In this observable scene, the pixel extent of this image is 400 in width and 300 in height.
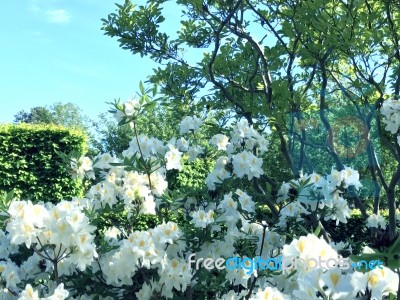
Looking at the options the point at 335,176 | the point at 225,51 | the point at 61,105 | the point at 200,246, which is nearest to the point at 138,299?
the point at 200,246

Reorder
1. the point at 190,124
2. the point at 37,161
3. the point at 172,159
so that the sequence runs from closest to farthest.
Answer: the point at 172,159
the point at 190,124
the point at 37,161

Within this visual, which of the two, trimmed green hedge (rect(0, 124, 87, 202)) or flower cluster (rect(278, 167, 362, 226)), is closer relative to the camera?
flower cluster (rect(278, 167, 362, 226))

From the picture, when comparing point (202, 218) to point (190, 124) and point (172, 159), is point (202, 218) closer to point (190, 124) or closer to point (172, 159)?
point (172, 159)

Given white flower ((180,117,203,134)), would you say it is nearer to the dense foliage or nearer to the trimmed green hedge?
the dense foliage

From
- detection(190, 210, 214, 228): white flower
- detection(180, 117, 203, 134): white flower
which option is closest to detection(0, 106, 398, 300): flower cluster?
detection(190, 210, 214, 228): white flower

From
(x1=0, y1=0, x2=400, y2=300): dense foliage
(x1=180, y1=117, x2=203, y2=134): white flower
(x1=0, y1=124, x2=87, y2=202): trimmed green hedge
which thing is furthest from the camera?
(x1=0, y1=124, x2=87, y2=202): trimmed green hedge

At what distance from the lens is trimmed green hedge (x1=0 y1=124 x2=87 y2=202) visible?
7918mm

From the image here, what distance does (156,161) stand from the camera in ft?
9.72

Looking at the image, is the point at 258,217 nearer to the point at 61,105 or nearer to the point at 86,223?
the point at 86,223

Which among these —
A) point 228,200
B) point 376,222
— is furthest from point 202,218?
point 376,222

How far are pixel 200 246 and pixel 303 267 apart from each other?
1.22 metres

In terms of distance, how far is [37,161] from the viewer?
8180 mm

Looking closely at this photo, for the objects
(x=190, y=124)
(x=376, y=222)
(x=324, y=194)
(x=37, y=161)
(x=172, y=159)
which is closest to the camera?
(x=324, y=194)

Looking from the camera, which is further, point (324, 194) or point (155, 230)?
point (324, 194)
